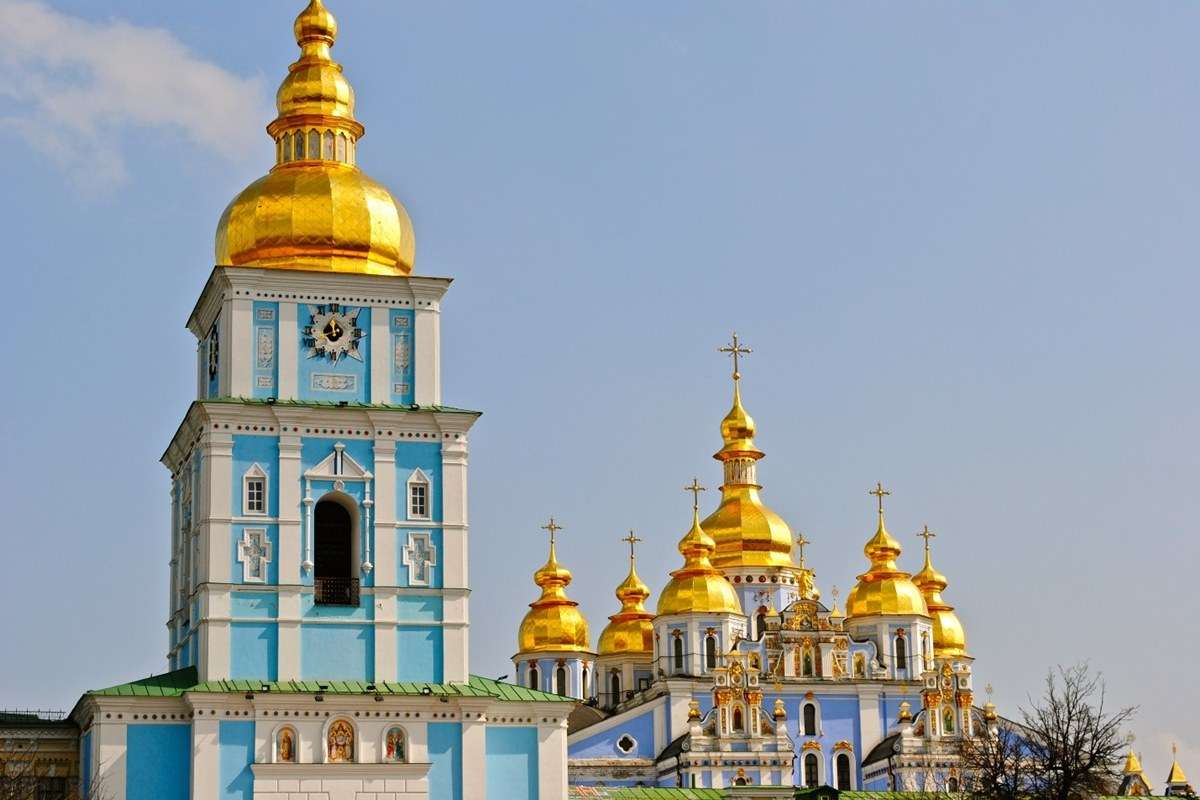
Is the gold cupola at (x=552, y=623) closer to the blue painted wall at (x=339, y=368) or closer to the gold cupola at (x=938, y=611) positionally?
the gold cupola at (x=938, y=611)

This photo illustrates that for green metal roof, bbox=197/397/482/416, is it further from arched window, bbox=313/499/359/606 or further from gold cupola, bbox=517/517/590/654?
gold cupola, bbox=517/517/590/654

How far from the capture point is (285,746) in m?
34.6

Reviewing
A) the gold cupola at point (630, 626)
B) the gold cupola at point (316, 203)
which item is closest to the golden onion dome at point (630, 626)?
the gold cupola at point (630, 626)

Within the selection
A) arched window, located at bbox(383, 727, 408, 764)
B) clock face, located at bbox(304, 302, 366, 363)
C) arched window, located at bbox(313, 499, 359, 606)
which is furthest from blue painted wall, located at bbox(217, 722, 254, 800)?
clock face, located at bbox(304, 302, 366, 363)

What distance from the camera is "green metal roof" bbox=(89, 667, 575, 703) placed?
113 ft

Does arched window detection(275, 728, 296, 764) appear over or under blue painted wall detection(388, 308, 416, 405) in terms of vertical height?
under

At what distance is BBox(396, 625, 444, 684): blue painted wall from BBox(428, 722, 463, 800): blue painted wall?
69cm

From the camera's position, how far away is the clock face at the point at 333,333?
119 feet

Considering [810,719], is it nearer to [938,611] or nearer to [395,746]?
[938,611]

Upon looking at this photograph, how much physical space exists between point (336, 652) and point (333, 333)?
Answer: 4.58 metres

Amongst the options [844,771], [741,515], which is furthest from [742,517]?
[844,771]

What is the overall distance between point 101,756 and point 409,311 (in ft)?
25.2

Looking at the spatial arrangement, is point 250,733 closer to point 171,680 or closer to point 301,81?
point 171,680

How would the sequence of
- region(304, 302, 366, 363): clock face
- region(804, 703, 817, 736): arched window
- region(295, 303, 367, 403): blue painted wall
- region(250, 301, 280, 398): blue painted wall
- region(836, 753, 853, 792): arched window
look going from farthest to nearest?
1. region(804, 703, 817, 736): arched window
2. region(836, 753, 853, 792): arched window
3. region(304, 302, 366, 363): clock face
4. region(295, 303, 367, 403): blue painted wall
5. region(250, 301, 280, 398): blue painted wall
